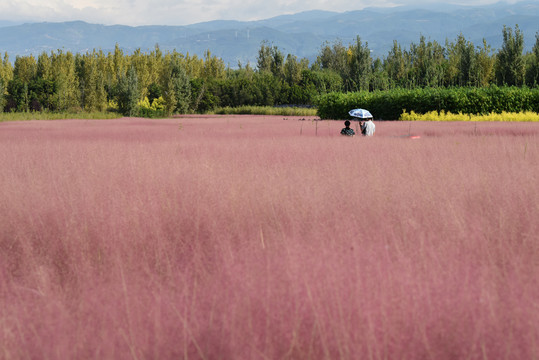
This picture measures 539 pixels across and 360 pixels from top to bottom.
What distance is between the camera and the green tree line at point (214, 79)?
139 feet

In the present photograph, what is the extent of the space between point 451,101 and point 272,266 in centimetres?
2872

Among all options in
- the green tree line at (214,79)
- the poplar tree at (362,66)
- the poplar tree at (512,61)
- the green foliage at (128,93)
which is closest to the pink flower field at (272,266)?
the green tree line at (214,79)

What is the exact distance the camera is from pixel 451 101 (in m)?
29.0

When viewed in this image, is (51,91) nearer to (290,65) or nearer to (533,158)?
(290,65)

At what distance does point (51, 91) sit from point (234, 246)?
52.9 meters

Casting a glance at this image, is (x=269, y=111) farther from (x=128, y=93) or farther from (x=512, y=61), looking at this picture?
(x=512, y=61)

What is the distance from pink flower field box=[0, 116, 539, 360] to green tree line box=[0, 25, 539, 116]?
105 feet

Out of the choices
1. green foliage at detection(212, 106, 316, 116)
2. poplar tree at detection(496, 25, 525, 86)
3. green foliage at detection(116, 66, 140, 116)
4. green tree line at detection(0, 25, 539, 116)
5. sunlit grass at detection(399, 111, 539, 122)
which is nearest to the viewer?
sunlit grass at detection(399, 111, 539, 122)

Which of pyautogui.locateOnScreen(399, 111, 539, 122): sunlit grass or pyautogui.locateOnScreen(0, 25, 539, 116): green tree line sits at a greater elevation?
pyautogui.locateOnScreen(0, 25, 539, 116): green tree line

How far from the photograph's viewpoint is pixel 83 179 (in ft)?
22.9

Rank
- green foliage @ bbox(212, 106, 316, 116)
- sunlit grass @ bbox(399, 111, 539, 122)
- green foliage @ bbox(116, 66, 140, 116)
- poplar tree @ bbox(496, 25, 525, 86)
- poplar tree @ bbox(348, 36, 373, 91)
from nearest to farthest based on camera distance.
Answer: sunlit grass @ bbox(399, 111, 539, 122)
poplar tree @ bbox(496, 25, 525, 86)
green foliage @ bbox(116, 66, 140, 116)
poplar tree @ bbox(348, 36, 373, 91)
green foliage @ bbox(212, 106, 316, 116)

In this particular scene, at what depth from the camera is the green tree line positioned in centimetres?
4228

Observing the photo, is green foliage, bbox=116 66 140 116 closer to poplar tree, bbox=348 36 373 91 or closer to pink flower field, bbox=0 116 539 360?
poplar tree, bbox=348 36 373 91

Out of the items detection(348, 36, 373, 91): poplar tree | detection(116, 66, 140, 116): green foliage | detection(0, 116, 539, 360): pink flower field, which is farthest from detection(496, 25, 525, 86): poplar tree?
detection(0, 116, 539, 360): pink flower field
